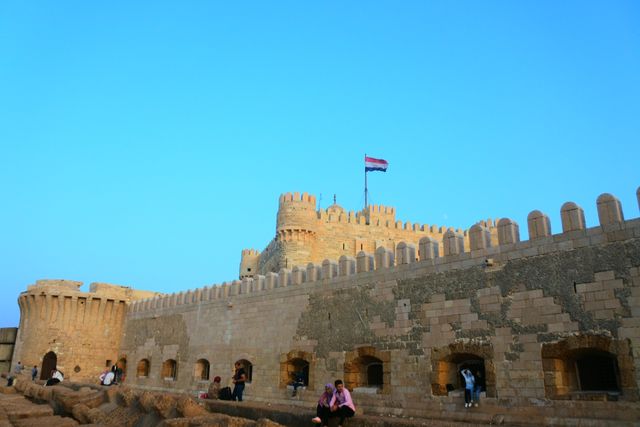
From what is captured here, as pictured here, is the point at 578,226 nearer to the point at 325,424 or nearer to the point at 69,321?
the point at 325,424

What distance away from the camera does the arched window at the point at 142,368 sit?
1941 centimetres

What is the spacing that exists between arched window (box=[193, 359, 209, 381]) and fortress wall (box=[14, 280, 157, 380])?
22.9ft

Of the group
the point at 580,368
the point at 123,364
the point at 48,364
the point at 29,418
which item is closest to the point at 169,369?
the point at 123,364

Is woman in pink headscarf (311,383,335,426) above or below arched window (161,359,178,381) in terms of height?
below

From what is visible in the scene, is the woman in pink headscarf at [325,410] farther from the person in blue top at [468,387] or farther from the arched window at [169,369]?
the arched window at [169,369]

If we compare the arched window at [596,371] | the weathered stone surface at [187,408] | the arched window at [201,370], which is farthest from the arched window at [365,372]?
the arched window at [201,370]

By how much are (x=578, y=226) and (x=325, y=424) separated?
17.8 feet

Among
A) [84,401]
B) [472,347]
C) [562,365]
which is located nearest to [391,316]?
[472,347]

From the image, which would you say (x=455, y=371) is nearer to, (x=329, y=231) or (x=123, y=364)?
(x=329, y=231)

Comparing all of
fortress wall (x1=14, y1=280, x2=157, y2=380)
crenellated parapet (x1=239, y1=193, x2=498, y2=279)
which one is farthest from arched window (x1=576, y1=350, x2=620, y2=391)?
fortress wall (x1=14, y1=280, x2=157, y2=380)

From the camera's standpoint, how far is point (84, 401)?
9.57 m

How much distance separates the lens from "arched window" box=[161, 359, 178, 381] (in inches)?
696

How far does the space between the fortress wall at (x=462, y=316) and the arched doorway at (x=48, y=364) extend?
35.8 ft

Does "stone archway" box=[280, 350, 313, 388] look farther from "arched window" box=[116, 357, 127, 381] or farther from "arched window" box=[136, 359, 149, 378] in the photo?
"arched window" box=[116, 357, 127, 381]
